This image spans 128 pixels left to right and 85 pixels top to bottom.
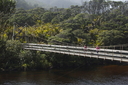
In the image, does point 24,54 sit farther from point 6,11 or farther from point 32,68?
point 6,11

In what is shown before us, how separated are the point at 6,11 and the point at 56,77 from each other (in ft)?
27.2

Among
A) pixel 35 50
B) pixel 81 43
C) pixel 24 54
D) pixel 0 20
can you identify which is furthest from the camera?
pixel 81 43

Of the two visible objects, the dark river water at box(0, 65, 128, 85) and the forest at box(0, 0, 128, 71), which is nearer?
the dark river water at box(0, 65, 128, 85)

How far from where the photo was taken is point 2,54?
19562mm

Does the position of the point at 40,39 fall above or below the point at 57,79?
above

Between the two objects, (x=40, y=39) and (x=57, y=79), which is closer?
(x=57, y=79)

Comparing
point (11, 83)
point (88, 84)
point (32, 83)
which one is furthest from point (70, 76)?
point (11, 83)

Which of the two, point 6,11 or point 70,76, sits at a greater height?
point 6,11

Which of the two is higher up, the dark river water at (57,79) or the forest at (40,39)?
the forest at (40,39)

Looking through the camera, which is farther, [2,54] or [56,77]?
[2,54]

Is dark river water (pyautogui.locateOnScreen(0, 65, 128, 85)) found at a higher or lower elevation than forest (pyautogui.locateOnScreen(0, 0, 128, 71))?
lower

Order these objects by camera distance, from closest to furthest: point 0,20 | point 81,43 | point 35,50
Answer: point 0,20
point 35,50
point 81,43

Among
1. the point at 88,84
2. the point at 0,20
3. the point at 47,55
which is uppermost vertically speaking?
the point at 0,20

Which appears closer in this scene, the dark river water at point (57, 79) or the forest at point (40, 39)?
the dark river water at point (57, 79)
